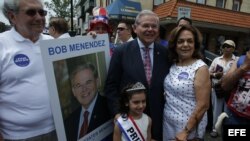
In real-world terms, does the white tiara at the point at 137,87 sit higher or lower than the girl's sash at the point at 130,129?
higher

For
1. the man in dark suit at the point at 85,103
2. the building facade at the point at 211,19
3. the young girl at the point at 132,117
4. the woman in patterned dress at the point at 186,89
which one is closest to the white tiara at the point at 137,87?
the young girl at the point at 132,117

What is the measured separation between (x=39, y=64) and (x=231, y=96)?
174 cm

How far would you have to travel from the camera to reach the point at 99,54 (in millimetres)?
2682

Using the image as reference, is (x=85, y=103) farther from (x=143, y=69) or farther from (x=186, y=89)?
(x=186, y=89)

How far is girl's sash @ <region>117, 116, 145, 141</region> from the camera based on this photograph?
8.05 feet

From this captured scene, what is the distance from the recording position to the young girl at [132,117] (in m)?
2.46

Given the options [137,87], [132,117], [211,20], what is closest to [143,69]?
[137,87]

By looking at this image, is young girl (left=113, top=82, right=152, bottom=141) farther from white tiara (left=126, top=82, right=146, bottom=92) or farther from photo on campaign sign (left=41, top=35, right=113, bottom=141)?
photo on campaign sign (left=41, top=35, right=113, bottom=141)

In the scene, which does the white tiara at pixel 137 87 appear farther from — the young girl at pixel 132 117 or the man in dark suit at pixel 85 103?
the man in dark suit at pixel 85 103

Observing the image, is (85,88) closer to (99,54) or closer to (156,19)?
(99,54)

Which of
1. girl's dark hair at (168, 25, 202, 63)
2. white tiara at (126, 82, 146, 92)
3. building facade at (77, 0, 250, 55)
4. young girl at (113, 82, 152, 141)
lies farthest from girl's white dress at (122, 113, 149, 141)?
building facade at (77, 0, 250, 55)

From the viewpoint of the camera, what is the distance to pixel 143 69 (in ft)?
8.43

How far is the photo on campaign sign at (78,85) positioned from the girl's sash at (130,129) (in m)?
0.31

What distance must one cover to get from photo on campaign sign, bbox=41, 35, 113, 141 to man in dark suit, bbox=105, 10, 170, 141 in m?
0.15
